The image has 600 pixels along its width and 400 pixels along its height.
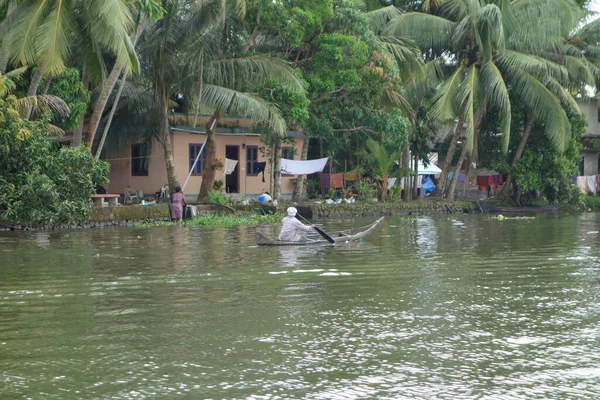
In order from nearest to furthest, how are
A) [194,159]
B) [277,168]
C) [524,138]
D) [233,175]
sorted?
[277,168]
[194,159]
[233,175]
[524,138]

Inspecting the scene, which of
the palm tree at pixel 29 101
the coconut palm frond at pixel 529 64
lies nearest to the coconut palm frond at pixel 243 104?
the palm tree at pixel 29 101

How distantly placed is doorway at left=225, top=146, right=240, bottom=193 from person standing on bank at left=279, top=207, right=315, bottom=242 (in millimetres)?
16575

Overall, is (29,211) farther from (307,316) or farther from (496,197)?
(496,197)

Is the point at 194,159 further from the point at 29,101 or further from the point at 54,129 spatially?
the point at 29,101

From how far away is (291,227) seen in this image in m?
18.5

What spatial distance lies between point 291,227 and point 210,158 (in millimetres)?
11913

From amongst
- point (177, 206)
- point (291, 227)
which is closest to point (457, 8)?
point (177, 206)

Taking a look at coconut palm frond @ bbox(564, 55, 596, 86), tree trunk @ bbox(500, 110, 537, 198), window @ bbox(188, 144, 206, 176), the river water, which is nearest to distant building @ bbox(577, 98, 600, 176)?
coconut palm frond @ bbox(564, 55, 596, 86)

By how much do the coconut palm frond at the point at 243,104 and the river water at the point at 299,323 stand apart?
30.8ft

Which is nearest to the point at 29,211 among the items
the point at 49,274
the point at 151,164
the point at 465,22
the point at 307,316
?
the point at 49,274

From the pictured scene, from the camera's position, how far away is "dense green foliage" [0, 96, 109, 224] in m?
21.5

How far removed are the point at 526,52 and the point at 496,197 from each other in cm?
751

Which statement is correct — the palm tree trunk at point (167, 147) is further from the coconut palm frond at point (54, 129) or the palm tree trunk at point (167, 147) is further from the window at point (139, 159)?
the window at point (139, 159)

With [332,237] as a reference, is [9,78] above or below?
above
